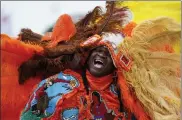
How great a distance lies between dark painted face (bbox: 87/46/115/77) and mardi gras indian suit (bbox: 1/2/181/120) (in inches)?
1.4

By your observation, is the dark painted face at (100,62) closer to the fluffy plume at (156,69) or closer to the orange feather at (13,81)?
the fluffy plume at (156,69)

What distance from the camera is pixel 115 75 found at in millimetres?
2738

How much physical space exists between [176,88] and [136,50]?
33 cm

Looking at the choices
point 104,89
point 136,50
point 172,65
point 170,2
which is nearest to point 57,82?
point 104,89

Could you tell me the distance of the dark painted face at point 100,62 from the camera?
267 centimetres

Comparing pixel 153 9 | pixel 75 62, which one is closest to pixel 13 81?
pixel 75 62

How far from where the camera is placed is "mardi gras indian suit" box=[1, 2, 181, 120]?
2633mm

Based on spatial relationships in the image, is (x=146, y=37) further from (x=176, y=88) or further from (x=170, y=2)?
(x=170, y=2)

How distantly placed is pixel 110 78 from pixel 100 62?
125mm

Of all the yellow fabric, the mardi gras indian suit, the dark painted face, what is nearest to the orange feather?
the mardi gras indian suit

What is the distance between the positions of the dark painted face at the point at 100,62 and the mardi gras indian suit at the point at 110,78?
35 mm

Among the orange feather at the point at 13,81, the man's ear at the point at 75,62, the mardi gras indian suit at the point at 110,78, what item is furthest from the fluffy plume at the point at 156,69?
the orange feather at the point at 13,81

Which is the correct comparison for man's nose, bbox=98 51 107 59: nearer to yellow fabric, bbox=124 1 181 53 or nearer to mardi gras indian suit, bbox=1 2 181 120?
mardi gras indian suit, bbox=1 2 181 120

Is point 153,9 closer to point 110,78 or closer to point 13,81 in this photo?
point 110,78
